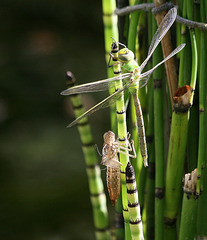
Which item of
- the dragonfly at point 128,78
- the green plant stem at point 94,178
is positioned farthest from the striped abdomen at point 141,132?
the green plant stem at point 94,178

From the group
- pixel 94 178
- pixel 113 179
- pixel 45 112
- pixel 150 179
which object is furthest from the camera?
pixel 45 112

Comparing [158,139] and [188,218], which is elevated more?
[158,139]

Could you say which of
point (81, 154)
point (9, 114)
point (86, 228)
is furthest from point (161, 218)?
point (9, 114)

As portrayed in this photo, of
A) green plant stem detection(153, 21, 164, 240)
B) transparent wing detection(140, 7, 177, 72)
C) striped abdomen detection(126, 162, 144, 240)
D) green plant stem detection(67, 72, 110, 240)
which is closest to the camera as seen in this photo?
striped abdomen detection(126, 162, 144, 240)

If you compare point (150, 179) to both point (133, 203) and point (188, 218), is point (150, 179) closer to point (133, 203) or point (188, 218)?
point (188, 218)

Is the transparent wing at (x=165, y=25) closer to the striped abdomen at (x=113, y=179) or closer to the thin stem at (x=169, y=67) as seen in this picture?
the thin stem at (x=169, y=67)

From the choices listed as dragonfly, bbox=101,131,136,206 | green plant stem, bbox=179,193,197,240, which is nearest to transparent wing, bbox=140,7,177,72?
dragonfly, bbox=101,131,136,206

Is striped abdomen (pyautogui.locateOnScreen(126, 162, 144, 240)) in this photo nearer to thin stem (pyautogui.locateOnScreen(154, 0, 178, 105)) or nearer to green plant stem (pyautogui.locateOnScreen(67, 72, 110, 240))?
thin stem (pyautogui.locateOnScreen(154, 0, 178, 105))

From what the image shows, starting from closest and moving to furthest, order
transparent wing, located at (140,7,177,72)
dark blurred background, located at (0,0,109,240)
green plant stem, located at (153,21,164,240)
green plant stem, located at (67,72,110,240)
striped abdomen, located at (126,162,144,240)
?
striped abdomen, located at (126,162,144,240), transparent wing, located at (140,7,177,72), green plant stem, located at (153,21,164,240), green plant stem, located at (67,72,110,240), dark blurred background, located at (0,0,109,240)

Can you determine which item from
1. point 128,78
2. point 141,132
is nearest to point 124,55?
point 128,78
